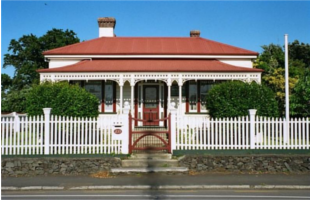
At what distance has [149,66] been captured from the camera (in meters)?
18.1

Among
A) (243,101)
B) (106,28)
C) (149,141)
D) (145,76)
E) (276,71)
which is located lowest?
(149,141)

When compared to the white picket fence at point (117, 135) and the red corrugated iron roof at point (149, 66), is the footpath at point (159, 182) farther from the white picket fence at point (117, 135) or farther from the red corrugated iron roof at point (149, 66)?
the red corrugated iron roof at point (149, 66)

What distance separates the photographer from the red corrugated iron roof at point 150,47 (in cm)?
2003

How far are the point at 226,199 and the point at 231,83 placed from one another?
7.87 metres

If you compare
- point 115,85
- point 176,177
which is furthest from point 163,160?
point 115,85

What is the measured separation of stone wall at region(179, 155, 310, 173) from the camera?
34.6 feet

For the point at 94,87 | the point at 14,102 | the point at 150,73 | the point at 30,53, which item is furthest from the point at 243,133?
the point at 30,53

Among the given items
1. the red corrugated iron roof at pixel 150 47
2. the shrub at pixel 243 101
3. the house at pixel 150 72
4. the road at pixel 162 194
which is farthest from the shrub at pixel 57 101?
the red corrugated iron roof at pixel 150 47

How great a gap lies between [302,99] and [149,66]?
843cm

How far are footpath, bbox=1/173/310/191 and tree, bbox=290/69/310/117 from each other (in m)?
6.89

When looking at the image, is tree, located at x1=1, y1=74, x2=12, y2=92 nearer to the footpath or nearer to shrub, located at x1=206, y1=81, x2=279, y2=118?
the footpath

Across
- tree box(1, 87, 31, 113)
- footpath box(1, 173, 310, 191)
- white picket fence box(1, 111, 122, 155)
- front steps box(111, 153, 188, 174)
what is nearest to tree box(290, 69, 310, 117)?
footpath box(1, 173, 310, 191)

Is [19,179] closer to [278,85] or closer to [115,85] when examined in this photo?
[115,85]

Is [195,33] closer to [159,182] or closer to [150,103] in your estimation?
[150,103]
